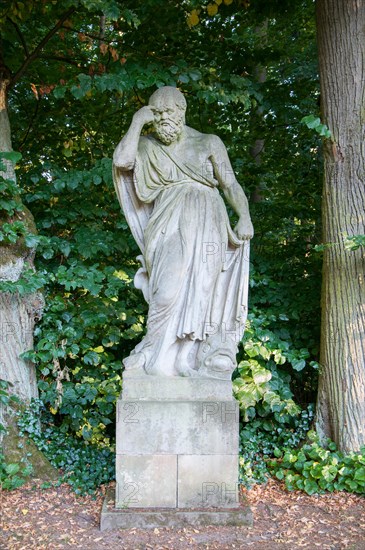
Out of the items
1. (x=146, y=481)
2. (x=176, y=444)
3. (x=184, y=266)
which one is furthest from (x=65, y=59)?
(x=146, y=481)

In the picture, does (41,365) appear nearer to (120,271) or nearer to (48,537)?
(120,271)

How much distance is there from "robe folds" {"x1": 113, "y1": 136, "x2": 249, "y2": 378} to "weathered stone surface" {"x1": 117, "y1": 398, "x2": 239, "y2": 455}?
0.24m

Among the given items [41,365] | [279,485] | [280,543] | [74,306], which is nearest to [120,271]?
[74,306]

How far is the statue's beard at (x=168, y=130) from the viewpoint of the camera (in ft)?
13.8

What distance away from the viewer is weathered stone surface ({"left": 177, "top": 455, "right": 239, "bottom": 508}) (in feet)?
13.4

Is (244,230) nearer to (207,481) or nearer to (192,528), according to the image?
(207,481)

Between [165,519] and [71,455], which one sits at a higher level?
[71,455]

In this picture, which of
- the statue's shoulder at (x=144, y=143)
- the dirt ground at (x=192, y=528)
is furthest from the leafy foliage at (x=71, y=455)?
the statue's shoulder at (x=144, y=143)

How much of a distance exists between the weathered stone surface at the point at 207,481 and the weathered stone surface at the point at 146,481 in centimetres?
6

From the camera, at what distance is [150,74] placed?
208 inches

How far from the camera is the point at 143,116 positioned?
13.6 ft

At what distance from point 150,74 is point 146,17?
1.25 meters

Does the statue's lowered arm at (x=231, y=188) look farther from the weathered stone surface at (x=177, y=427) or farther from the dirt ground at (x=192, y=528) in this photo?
the dirt ground at (x=192, y=528)

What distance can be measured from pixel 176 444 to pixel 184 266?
1.24 m
